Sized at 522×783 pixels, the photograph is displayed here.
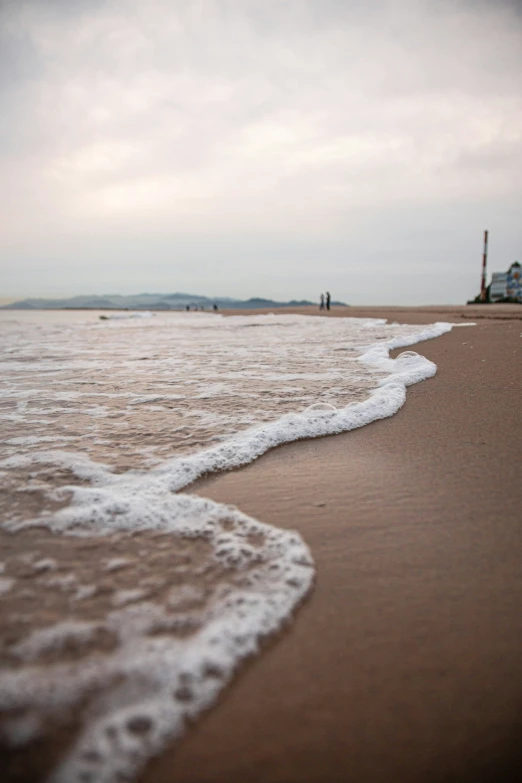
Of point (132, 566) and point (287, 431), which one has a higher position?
point (287, 431)

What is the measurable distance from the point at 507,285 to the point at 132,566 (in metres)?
48.3

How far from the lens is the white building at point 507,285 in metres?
41.1

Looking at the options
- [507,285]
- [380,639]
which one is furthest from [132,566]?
[507,285]

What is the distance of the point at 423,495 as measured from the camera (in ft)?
6.61

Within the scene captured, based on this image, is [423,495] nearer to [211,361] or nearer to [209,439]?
[209,439]

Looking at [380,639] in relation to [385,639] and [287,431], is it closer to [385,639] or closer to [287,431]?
[385,639]

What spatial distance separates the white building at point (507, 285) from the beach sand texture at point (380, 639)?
149ft

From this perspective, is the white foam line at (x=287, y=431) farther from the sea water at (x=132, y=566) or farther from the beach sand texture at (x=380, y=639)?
the beach sand texture at (x=380, y=639)

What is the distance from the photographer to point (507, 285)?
41.9 metres

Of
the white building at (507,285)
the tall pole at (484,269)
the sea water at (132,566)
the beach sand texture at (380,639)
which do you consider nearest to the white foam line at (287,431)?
the sea water at (132,566)

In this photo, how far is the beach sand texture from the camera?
3.08 ft

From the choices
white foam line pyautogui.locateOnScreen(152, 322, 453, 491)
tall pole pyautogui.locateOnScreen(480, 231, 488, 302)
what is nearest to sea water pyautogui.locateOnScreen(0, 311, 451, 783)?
white foam line pyautogui.locateOnScreen(152, 322, 453, 491)

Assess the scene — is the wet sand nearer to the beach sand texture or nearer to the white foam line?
the beach sand texture

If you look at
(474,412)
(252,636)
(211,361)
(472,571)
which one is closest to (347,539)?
(472,571)
